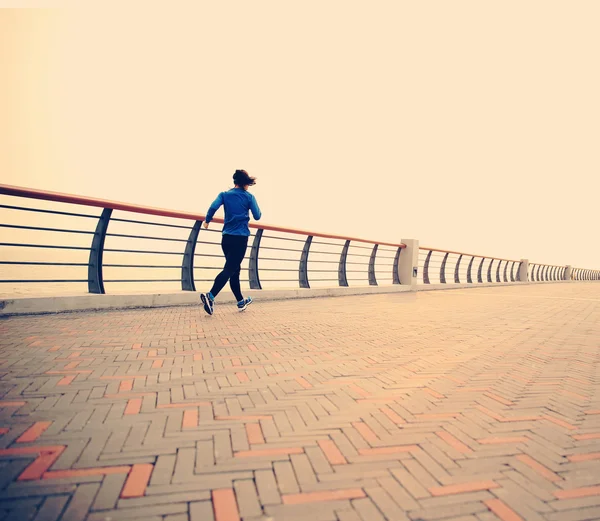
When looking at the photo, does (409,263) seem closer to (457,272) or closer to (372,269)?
(372,269)

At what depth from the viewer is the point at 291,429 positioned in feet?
6.94

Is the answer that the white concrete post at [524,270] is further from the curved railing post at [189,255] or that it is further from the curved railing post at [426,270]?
the curved railing post at [189,255]

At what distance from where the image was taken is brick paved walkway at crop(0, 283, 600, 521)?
152cm

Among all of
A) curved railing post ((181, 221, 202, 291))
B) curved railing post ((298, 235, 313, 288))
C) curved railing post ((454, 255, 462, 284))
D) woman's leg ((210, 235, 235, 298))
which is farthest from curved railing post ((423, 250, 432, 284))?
woman's leg ((210, 235, 235, 298))

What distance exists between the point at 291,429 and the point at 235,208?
4121 millimetres

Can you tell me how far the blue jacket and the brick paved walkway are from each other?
2.09 meters

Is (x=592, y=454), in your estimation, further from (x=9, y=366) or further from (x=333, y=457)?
(x=9, y=366)

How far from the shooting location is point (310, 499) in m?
1.53

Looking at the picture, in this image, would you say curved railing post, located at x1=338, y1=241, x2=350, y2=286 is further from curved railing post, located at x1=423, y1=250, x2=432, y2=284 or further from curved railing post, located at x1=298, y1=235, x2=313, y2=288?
curved railing post, located at x1=423, y1=250, x2=432, y2=284

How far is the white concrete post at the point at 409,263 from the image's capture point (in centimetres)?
1277

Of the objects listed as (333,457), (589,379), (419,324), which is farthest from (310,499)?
(419,324)

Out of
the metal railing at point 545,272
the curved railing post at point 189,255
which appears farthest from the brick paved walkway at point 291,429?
the metal railing at point 545,272

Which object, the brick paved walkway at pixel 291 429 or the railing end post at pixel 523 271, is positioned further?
the railing end post at pixel 523 271

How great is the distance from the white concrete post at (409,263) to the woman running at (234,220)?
7.98 meters
